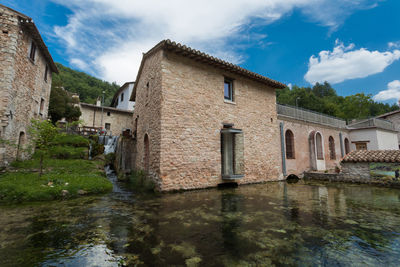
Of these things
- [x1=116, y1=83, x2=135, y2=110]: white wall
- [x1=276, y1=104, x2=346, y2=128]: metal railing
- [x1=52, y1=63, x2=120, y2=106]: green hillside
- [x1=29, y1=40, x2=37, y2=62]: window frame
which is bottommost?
[x1=276, y1=104, x2=346, y2=128]: metal railing

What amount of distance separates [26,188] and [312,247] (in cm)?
827

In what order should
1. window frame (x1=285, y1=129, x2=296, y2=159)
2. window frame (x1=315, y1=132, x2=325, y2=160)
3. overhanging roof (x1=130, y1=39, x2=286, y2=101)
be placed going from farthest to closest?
window frame (x1=315, y1=132, x2=325, y2=160) < window frame (x1=285, y1=129, x2=296, y2=159) < overhanging roof (x1=130, y1=39, x2=286, y2=101)

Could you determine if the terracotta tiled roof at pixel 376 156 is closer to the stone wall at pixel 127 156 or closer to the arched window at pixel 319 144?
the arched window at pixel 319 144

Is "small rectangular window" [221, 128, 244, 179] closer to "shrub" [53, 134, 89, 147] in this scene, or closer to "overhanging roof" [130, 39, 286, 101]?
"overhanging roof" [130, 39, 286, 101]

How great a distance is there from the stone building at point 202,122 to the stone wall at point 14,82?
239 inches

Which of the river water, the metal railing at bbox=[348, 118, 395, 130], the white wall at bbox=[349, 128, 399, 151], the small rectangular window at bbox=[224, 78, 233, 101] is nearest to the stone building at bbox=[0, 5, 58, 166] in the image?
the river water

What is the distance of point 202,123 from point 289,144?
8005mm

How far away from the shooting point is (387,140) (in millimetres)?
19078

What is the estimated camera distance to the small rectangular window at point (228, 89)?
33.6 feet

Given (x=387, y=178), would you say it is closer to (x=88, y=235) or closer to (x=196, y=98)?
(x=196, y=98)

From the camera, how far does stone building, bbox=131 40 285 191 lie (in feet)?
25.7

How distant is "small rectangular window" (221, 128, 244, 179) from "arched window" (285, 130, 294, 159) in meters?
5.05

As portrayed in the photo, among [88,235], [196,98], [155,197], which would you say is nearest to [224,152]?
[196,98]

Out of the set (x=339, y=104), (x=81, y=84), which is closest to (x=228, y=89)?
(x=339, y=104)
